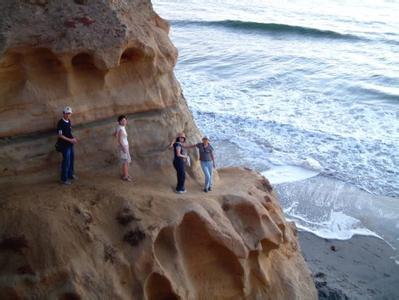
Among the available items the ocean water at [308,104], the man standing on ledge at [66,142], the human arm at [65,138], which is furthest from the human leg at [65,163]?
the ocean water at [308,104]

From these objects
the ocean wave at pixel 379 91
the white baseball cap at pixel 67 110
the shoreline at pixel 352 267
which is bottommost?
the shoreline at pixel 352 267

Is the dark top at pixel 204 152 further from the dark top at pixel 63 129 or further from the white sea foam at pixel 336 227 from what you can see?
the white sea foam at pixel 336 227

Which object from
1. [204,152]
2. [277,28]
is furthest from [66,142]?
[277,28]

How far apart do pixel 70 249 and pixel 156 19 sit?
4743 mm

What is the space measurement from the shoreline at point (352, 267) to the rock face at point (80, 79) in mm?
4312

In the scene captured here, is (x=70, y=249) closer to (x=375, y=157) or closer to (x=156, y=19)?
(x=156, y=19)

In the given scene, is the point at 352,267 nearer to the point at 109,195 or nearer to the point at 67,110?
the point at 109,195

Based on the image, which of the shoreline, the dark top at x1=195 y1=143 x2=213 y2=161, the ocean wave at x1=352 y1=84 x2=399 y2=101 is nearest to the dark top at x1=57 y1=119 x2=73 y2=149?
the dark top at x1=195 y1=143 x2=213 y2=161

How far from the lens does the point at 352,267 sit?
11.5 m

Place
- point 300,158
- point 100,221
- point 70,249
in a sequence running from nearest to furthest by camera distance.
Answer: point 70,249, point 100,221, point 300,158

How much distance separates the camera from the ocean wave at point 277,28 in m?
31.8

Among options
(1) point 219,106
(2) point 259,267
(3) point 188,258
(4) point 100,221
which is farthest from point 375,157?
(4) point 100,221

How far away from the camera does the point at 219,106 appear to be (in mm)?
19984

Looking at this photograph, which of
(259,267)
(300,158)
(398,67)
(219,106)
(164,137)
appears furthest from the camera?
(398,67)
